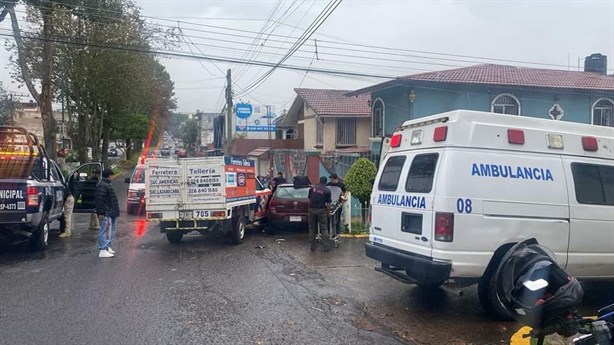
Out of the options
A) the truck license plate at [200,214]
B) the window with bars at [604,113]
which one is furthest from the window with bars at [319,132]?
the truck license plate at [200,214]

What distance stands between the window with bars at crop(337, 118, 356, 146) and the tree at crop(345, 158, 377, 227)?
16.2 metres

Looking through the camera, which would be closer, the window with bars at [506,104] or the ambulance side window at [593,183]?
the ambulance side window at [593,183]

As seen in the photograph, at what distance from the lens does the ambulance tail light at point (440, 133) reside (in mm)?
6816

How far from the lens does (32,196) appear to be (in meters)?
10.7

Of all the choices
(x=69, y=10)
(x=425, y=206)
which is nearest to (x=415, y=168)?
(x=425, y=206)

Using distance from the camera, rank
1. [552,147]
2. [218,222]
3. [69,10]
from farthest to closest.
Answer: [69,10]
[218,222]
[552,147]

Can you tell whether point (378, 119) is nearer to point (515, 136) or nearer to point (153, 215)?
point (153, 215)

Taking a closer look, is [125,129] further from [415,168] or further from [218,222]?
[415,168]

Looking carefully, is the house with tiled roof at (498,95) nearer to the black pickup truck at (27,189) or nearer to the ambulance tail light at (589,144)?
the black pickup truck at (27,189)

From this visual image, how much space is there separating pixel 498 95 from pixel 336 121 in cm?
1029

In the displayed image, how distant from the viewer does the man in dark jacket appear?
36.1 ft

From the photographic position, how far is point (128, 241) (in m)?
13.3

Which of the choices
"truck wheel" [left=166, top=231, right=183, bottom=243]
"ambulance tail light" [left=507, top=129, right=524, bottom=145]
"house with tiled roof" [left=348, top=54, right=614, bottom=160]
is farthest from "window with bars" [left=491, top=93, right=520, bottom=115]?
"ambulance tail light" [left=507, top=129, right=524, bottom=145]

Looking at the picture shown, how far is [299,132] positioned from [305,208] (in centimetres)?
2539
